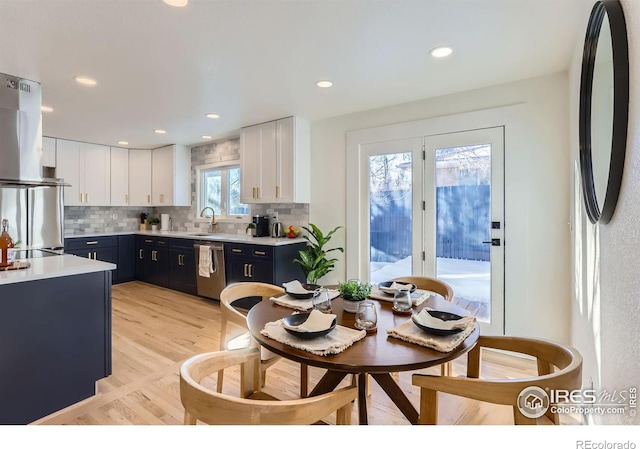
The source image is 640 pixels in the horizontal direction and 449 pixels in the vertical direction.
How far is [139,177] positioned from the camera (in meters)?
5.68

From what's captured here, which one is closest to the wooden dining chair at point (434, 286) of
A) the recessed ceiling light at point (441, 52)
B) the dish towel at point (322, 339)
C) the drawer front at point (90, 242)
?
the dish towel at point (322, 339)

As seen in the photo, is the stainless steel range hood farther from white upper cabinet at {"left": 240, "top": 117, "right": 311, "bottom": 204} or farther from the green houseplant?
the green houseplant

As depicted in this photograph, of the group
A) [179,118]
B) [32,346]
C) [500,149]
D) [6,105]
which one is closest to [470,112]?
[500,149]

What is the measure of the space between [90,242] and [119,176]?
1237 mm

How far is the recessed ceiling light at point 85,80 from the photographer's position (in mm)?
2652

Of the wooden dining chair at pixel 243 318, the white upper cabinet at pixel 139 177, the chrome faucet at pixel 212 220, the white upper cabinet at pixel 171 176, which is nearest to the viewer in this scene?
the wooden dining chair at pixel 243 318

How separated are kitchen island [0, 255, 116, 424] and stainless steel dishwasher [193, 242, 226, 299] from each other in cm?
196

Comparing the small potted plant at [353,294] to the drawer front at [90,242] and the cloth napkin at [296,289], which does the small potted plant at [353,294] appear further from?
the drawer front at [90,242]

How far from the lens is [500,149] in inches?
111

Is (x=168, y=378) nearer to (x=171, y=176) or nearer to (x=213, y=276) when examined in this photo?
(x=213, y=276)

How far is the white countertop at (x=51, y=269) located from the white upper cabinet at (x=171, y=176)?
3.07 meters

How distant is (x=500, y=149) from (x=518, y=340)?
1909mm

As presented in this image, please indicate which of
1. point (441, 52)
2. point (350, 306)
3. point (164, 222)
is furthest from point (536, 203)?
point (164, 222)
